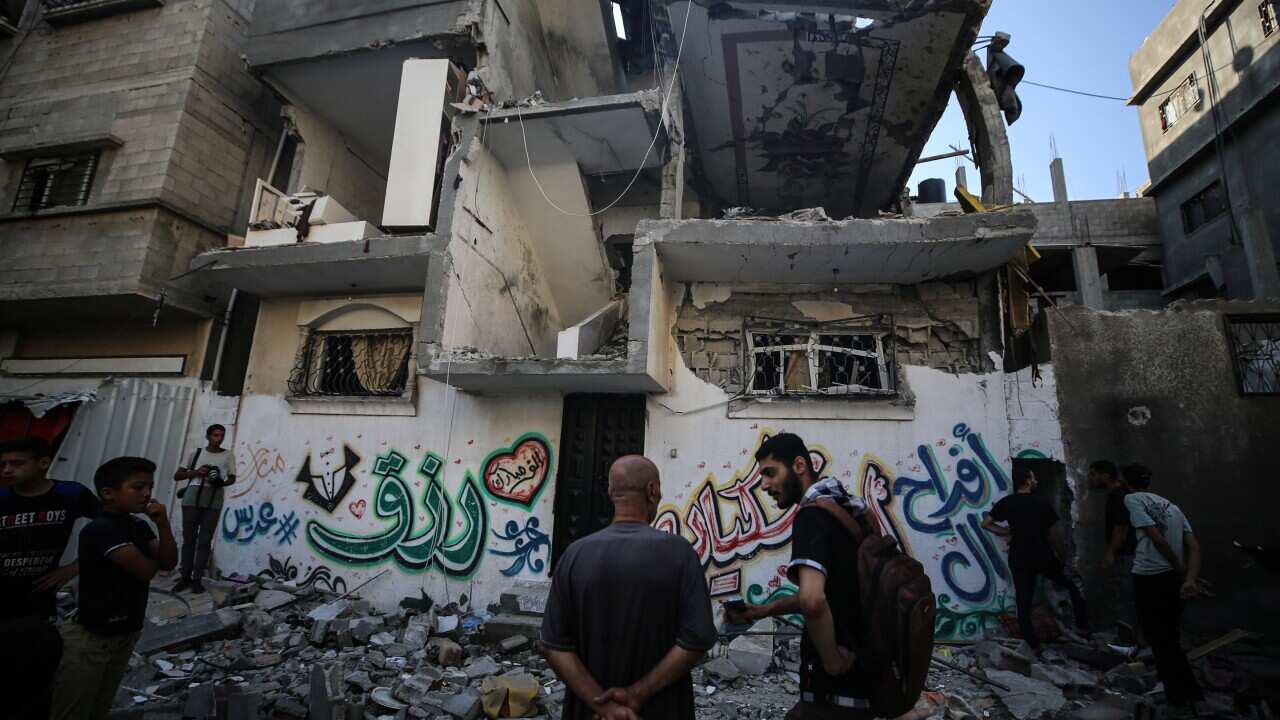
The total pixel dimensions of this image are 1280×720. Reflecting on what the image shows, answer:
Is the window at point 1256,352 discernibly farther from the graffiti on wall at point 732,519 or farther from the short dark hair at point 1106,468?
the graffiti on wall at point 732,519

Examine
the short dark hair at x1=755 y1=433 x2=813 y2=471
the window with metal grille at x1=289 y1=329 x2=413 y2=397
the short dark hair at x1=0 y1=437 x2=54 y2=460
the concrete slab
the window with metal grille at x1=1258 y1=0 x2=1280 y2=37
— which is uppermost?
the window with metal grille at x1=1258 y1=0 x2=1280 y2=37

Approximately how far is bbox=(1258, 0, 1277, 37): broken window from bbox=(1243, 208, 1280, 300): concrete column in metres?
3.50

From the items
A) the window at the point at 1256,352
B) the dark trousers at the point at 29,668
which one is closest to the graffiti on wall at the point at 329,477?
the dark trousers at the point at 29,668

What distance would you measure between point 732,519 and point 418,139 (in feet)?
19.5

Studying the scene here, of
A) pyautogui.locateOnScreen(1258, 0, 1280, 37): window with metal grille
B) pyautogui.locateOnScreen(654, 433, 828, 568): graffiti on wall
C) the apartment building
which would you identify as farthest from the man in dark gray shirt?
pyautogui.locateOnScreen(1258, 0, 1280, 37): window with metal grille

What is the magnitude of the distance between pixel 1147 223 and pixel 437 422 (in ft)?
60.2

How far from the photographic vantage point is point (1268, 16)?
11070mm

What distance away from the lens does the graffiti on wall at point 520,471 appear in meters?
6.49

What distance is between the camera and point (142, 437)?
7820 millimetres

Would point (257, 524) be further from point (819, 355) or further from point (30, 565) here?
point (819, 355)

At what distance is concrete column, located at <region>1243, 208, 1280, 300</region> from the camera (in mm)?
10555

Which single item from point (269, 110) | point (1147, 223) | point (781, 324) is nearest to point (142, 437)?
point (269, 110)

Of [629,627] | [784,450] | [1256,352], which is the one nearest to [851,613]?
[784,450]

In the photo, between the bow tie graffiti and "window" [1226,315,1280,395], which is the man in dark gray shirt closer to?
the bow tie graffiti
